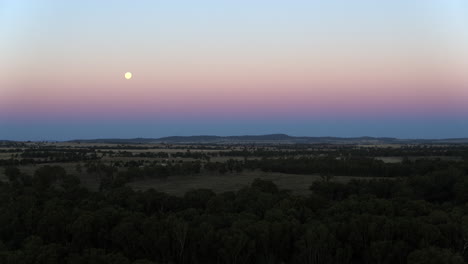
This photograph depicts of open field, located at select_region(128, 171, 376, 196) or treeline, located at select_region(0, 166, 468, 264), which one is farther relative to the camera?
open field, located at select_region(128, 171, 376, 196)

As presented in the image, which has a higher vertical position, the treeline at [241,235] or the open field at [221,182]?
the treeline at [241,235]

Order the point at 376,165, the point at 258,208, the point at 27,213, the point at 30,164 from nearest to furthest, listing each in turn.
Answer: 1. the point at 27,213
2. the point at 258,208
3. the point at 376,165
4. the point at 30,164

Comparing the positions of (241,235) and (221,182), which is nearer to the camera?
(241,235)

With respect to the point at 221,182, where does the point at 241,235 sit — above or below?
above

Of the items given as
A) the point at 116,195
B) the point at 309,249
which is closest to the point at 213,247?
the point at 309,249

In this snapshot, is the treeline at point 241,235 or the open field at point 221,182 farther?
the open field at point 221,182

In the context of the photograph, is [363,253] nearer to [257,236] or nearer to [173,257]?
[257,236]

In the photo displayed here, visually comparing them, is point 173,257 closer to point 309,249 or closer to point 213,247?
point 213,247

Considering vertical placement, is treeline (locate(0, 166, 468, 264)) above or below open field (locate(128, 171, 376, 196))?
above

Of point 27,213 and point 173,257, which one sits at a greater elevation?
point 27,213

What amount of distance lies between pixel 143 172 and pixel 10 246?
7403cm

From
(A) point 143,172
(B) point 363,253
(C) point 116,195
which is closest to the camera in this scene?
(B) point 363,253

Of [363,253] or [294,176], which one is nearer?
[363,253]

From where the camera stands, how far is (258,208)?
5509 cm
